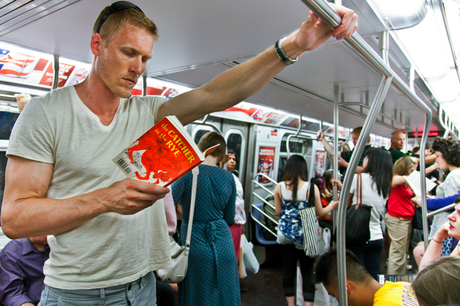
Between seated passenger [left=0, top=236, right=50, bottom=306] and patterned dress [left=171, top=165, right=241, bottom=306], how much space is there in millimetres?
1055

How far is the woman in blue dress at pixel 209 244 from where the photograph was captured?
2.41 metres

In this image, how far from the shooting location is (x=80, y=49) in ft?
6.01

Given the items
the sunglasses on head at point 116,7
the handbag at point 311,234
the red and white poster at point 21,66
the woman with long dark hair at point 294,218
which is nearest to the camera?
the sunglasses on head at point 116,7

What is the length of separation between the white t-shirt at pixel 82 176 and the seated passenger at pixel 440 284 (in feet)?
3.46

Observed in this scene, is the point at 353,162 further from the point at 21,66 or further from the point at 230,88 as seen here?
the point at 21,66

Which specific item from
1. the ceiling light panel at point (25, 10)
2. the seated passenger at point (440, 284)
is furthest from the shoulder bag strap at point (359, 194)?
the ceiling light panel at point (25, 10)

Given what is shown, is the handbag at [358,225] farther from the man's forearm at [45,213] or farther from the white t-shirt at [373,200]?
the man's forearm at [45,213]

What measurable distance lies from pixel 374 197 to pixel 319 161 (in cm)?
542

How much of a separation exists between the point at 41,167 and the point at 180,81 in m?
2.02

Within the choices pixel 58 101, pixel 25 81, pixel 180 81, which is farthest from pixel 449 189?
pixel 25 81

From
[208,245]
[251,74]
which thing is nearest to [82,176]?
[251,74]

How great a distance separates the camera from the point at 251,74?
40.3 inches

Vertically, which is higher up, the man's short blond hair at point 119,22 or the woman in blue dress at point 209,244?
the man's short blond hair at point 119,22

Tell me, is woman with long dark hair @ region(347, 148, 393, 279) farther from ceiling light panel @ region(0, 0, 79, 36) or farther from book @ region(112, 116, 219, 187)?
ceiling light panel @ region(0, 0, 79, 36)
